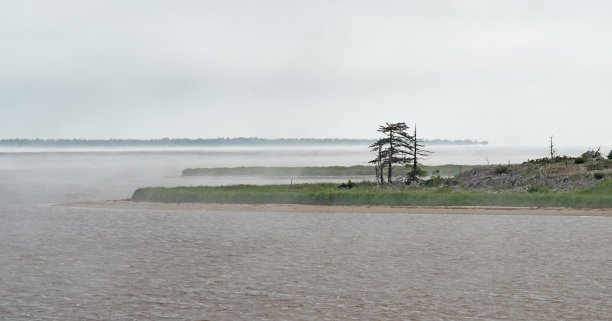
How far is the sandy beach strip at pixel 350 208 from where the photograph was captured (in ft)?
160

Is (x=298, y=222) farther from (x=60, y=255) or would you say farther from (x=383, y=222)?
(x=60, y=255)

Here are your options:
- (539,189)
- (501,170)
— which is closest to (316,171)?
(501,170)

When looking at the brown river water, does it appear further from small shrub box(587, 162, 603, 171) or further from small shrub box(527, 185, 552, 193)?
small shrub box(587, 162, 603, 171)

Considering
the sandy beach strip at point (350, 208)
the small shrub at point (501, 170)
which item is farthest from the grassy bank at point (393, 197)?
the small shrub at point (501, 170)

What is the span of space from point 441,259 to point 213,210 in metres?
27.7

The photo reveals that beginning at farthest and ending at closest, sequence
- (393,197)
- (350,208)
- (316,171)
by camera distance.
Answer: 1. (316,171)
2. (393,197)
3. (350,208)

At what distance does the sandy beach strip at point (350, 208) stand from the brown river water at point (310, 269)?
8.85 feet

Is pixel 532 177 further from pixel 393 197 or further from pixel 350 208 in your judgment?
pixel 350 208

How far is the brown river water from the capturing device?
21.0 metres

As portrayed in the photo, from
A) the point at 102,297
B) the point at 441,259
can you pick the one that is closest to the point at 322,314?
the point at 102,297

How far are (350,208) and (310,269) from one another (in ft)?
86.0

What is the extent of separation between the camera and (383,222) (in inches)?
1769

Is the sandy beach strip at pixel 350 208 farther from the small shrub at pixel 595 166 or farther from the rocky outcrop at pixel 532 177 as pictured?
the small shrub at pixel 595 166

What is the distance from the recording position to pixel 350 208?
53.8 metres
